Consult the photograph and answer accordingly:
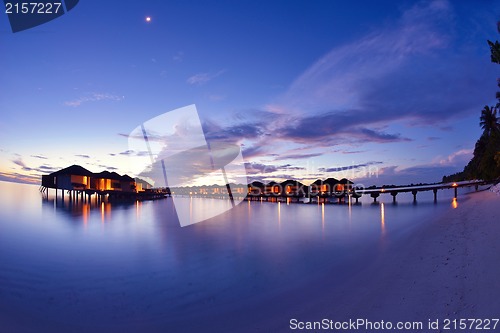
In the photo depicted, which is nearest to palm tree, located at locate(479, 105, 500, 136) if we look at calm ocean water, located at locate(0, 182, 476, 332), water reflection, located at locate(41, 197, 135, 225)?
calm ocean water, located at locate(0, 182, 476, 332)

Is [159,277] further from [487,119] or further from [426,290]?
[487,119]

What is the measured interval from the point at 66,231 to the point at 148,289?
56.3 feet

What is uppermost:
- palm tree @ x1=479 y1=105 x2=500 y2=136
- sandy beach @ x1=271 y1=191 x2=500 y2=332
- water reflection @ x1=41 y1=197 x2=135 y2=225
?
palm tree @ x1=479 y1=105 x2=500 y2=136

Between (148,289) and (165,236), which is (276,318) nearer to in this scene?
(148,289)

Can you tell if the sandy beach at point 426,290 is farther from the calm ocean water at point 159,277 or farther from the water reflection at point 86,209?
the water reflection at point 86,209

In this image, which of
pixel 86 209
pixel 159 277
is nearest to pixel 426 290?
pixel 159 277

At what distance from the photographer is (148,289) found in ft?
28.4

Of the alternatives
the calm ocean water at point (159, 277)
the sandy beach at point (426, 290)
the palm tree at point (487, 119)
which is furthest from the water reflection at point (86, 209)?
the palm tree at point (487, 119)

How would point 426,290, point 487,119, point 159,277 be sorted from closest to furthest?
point 426,290
point 159,277
point 487,119

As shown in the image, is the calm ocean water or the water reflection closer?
the calm ocean water

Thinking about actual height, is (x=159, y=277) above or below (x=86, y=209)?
above

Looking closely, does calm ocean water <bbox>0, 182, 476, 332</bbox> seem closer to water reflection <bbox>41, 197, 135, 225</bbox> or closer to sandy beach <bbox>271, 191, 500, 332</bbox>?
sandy beach <bbox>271, 191, 500, 332</bbox>

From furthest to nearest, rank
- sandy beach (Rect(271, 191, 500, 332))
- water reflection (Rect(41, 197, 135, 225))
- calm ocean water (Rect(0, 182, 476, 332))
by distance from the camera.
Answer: water reflection (Rect(41, 197, 135, 225)) → calm ocean water (Rect(0, 182, 476, 332)) → sandy beach (Rect(271, 191, 500, 332))

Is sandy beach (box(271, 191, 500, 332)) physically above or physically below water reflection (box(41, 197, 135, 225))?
above
